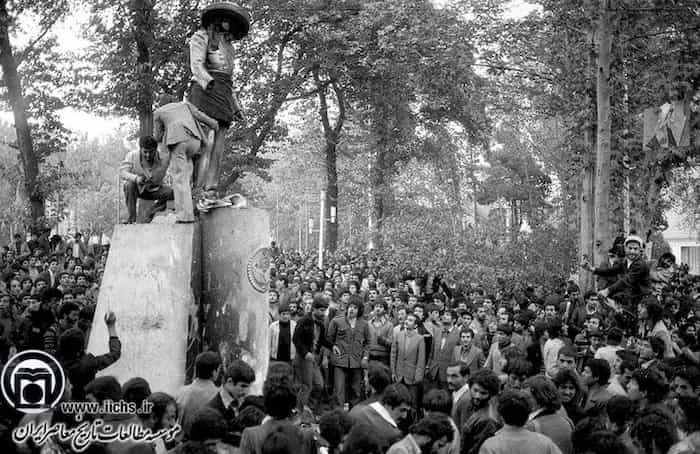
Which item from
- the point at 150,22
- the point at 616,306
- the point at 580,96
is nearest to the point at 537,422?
the point at 616,306

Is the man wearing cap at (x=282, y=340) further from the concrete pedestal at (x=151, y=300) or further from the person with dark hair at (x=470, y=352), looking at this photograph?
the person with dark hair at (x=470, y=352)

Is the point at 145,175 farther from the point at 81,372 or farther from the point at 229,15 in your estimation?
the point at 81,372

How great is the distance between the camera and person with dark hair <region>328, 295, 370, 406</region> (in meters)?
12.5

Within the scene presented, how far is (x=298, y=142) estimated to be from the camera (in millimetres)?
38656

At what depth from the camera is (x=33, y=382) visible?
6.12 meters

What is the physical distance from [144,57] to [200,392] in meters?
18.0

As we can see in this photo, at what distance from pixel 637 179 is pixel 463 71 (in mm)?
6356

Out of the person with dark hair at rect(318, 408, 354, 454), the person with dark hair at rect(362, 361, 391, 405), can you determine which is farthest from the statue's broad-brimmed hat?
the person with dark hair at rect(318, 408, 354, 454)

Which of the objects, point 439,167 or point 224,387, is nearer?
point 224,387

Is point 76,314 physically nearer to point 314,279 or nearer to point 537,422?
point 537,422

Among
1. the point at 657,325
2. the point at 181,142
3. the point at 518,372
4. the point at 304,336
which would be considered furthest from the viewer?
the point at 304,336

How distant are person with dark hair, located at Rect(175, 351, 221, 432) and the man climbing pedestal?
3.78m

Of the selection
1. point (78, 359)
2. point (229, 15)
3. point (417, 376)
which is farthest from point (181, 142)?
point (417, 376)

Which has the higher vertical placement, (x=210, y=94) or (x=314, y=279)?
(x=210, y=94)
